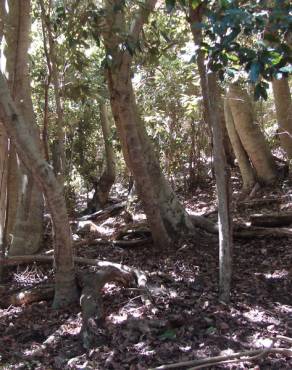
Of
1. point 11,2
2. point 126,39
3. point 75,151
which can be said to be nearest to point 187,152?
point 75,151

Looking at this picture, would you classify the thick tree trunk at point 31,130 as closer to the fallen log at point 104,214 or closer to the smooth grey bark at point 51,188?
the smooth grey bark at point 51,188

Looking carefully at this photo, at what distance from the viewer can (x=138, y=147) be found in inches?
247

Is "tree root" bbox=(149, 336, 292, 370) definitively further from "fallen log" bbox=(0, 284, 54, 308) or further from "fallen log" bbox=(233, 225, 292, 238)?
"fallen log" bbox=(233, 225, 292, 238)

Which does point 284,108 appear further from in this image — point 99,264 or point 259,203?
point 99,264

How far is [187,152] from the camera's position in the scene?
38.2 feet

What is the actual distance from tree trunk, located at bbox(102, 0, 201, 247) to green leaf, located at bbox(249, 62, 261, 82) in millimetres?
2833

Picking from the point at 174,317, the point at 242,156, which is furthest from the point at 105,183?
the point at 174,317

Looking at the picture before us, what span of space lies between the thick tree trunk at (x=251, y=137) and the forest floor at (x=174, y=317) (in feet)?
10.9

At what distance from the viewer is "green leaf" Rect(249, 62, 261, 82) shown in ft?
9.04

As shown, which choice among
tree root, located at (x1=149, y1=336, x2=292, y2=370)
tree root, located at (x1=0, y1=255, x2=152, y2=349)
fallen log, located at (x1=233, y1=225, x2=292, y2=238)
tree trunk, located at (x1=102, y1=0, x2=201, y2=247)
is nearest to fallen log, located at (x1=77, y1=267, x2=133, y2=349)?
tree root, located at (x1=0, y1=255, x2=152, y2=349)

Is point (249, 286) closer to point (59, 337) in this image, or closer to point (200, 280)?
point (200, 280)

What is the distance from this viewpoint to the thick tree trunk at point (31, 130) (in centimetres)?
691

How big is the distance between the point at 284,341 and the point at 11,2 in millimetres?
5675

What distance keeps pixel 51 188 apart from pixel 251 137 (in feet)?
18.6
